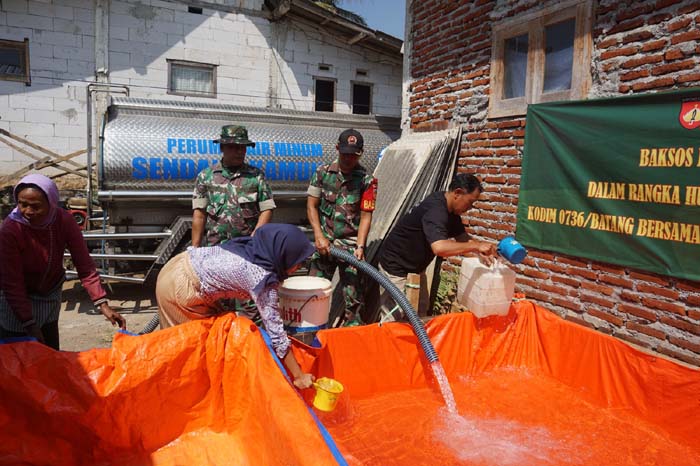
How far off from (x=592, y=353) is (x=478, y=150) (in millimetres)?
2259

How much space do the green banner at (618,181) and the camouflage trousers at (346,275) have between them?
1.64m

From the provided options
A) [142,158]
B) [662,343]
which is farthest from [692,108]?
[142,158]

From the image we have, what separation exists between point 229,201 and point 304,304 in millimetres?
1381

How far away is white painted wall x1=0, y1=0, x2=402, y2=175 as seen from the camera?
8422 millimetres

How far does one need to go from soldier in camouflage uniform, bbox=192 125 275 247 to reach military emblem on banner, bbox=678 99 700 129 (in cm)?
306

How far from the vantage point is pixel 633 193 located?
3.43m

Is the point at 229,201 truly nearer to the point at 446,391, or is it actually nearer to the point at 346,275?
the point at 346,275

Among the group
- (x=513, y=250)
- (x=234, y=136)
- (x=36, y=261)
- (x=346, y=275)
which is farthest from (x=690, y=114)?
(x=36, y=261)

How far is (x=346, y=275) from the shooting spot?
3898mm

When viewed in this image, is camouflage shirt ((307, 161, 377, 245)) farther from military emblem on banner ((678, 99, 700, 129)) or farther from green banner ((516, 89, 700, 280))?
military emblem on banner ((678, 99, 700, 129))

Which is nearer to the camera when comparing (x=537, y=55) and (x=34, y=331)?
(x=34, y=331)

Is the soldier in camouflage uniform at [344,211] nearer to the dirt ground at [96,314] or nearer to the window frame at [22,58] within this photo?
the dirt ground at [96,314]

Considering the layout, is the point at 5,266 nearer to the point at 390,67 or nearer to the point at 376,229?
the point at 376,229

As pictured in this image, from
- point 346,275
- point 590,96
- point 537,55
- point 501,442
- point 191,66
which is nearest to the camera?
point 501,442
